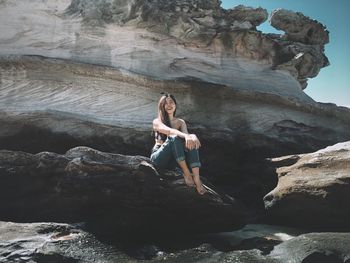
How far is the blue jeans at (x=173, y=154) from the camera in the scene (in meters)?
6.14

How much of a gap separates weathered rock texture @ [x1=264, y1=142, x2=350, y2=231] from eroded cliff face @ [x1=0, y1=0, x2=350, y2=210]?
81cm

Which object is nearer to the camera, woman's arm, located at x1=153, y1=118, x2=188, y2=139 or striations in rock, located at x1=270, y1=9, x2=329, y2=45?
woman's arm, located at x1=153, y1=118, x2=188, y2=139

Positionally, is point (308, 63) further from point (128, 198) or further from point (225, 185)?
point (128, 198)

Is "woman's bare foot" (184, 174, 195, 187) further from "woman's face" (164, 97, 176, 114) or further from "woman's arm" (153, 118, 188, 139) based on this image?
"woman's face" (164, 97, 176, 114)

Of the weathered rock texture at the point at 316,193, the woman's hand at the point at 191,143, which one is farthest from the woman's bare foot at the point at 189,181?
the weathered rock texture at the point at 316,193

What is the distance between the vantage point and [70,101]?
855 centimetres

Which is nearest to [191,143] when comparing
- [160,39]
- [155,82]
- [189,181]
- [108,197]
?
[189,181]

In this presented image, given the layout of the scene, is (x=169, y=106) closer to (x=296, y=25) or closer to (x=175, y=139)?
(x=175, y=139)

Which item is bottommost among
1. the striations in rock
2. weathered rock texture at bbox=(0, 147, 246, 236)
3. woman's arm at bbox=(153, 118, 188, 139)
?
weathered rock texture at bbox=(0, 147, 246, 236)

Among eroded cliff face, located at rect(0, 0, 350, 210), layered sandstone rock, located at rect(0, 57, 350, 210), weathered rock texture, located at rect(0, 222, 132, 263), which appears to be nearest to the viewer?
weathered rock texture, located at rect(0, 222, 132, 263)

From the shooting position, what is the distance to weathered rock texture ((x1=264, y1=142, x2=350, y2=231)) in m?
6.36

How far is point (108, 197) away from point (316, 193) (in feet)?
8.96

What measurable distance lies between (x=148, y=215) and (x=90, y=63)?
12.3ft

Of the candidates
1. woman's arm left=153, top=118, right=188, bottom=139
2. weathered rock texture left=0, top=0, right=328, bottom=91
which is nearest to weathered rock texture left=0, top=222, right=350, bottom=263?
woman's arm left=153, top=118, right=188, bottom=139
